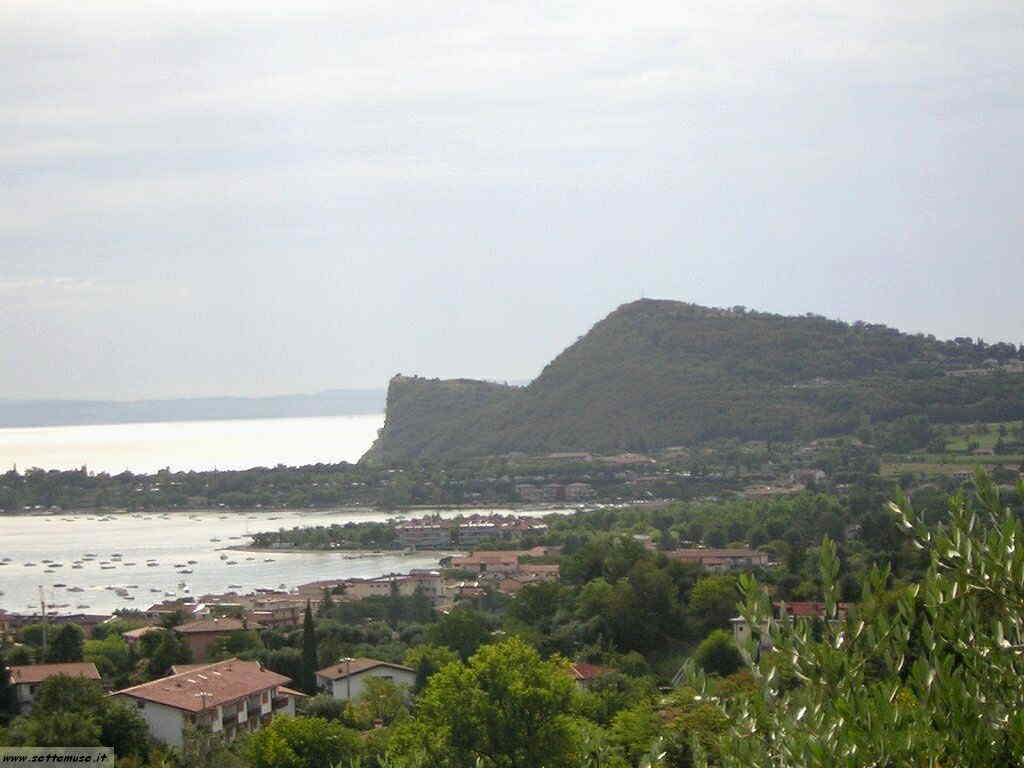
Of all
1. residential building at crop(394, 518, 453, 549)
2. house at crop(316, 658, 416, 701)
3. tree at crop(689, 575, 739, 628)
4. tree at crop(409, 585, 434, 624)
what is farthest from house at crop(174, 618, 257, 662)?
residential building at crop(394, 518, 453, 549)

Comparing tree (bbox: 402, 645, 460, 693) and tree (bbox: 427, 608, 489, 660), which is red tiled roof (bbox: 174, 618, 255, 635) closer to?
tree (bbox: 427, 608, 489, 660)

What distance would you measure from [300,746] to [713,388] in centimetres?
7765

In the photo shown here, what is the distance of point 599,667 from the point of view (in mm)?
21156

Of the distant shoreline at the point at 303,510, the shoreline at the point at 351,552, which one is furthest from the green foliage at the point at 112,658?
the distant shoreline at the point at 303,510

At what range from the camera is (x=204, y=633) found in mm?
26109

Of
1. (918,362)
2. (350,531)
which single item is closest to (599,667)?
(350,531)

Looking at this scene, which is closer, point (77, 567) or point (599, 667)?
point (599, 667)

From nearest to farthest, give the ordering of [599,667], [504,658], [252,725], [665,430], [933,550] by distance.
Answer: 1. [933,550]
2. [504,658]
3. [252,725]
4. [599,667]
5. [665,430]

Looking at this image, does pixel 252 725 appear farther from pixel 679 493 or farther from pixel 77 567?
pixel 679 493

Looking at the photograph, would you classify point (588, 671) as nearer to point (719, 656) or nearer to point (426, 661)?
point (719, 656)

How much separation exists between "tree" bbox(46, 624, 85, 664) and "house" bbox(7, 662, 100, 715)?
136 cm

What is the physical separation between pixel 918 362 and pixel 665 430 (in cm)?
1597

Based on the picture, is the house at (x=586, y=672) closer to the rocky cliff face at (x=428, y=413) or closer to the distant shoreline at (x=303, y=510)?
the distant shoreline at (x=303, y=510)

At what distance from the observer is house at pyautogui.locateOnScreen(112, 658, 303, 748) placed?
660 inches
